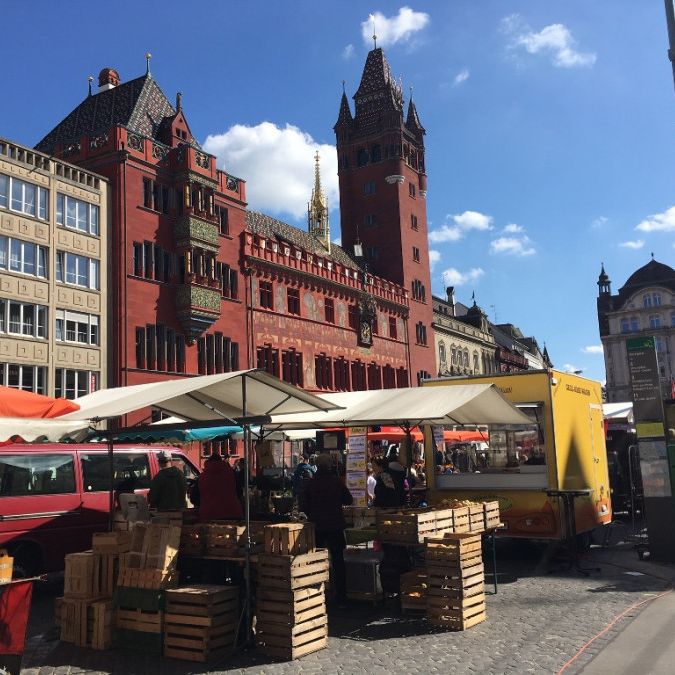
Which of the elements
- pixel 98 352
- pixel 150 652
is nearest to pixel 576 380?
pixel 150 652

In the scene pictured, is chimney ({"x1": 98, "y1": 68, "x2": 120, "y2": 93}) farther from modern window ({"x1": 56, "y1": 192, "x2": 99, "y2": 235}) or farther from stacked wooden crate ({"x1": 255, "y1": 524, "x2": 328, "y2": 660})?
stacked wooden crate ({"x1": 255, "y1": 524, "x2": 328, "y2": 660})

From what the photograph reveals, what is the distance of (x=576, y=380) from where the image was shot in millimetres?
14461

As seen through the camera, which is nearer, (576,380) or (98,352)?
(576,380)

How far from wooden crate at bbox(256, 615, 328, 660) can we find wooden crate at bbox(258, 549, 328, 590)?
390 mm

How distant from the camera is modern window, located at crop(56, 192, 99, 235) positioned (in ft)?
104

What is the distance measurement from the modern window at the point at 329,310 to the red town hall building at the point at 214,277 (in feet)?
0.30

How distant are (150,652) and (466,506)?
4.56m

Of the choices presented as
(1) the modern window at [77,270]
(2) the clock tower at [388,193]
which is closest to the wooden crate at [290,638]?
(1) the modern window at [77,270]

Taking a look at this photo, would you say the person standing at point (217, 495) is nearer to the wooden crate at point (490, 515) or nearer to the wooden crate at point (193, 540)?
the wooden crate at point (193, 540)

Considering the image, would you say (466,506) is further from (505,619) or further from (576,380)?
(576,380)

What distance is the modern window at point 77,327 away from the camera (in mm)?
30828

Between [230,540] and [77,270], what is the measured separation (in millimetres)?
26291

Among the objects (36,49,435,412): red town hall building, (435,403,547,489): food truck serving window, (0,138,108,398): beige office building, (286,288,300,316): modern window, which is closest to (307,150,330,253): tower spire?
(36,49,435,412): red town hall building

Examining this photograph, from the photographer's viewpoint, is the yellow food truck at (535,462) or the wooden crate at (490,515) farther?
the yellow food truck at (535,462)
